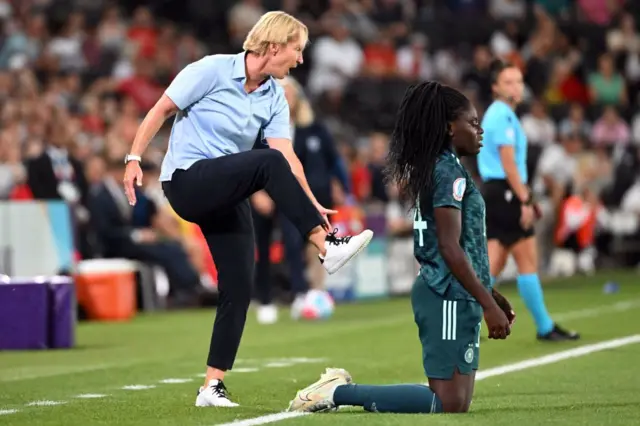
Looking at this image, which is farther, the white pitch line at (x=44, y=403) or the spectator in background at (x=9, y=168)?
the spectator in background at (x=9, y=168)

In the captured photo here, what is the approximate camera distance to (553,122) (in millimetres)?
25531

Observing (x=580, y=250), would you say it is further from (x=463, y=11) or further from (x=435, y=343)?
(x=435, y=343)

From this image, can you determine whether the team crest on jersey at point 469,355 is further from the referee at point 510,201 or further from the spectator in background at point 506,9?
the spectator in background at point 506,9

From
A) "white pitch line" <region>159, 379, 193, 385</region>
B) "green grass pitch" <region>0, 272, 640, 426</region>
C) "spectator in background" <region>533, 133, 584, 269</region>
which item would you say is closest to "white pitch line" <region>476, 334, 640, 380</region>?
"green grass pitch" <region>0, 272, 640, 426</region>

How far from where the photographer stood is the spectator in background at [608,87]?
2591 centimetres

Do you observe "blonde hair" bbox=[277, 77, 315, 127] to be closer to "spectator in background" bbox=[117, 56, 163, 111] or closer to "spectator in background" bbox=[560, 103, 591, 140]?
"spectator in background" bbox=[117, 56, 163, 111]

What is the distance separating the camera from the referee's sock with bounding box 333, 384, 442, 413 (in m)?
6.96

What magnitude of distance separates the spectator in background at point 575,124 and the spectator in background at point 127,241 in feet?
30.5

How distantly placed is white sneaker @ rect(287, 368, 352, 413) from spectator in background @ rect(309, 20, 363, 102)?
16451mm

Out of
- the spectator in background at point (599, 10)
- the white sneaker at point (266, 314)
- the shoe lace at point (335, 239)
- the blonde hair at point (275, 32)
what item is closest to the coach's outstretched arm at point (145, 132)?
the blonde hair at point (275, 32)

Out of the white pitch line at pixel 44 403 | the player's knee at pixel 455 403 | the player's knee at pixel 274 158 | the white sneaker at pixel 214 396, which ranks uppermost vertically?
the player's knee at pixel 274 158

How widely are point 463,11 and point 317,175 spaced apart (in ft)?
40.4

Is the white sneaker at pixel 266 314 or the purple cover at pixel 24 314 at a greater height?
the purple cover at pixel 24 314

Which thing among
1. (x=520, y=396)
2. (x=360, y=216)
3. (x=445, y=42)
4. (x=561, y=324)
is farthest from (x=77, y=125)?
(x=520, y=396)
